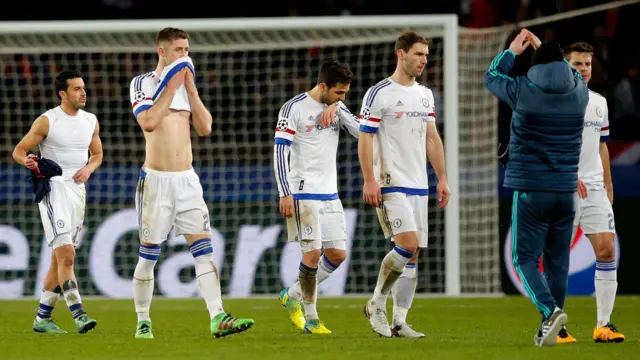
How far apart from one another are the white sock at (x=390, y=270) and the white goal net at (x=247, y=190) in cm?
518

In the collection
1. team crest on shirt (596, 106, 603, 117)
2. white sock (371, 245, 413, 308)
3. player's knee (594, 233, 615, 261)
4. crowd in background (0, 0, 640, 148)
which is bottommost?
white sock (371, 245, 413, 308)

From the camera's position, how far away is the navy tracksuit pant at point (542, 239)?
771cm

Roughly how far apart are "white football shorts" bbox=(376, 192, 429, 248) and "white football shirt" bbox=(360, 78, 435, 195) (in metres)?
0.05

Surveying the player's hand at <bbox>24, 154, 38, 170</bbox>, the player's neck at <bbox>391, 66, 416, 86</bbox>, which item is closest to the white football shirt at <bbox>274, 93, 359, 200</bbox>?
the player's neck at <bbox>391, 66, 416, 86</bbox>

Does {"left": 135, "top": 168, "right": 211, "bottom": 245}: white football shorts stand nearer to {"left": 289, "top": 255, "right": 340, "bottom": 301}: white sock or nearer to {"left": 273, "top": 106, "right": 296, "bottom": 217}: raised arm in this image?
{"left": 273, "top": 106, "right": 296, "bottom": 217}: raised arm

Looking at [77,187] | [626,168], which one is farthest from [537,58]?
[626,168]

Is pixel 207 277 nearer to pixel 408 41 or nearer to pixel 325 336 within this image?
pixel 325 336

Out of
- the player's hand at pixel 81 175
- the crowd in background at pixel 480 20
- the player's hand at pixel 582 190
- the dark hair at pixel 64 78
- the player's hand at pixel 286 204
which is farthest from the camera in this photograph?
the crowd in background at pixel 480 20

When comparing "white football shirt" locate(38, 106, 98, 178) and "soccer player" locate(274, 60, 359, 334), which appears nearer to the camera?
"soccer player" locate(274, 60, 359, 334)

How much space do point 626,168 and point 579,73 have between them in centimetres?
589

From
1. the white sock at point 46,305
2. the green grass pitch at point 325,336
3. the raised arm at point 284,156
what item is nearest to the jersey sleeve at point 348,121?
the raised arm at point 284,156

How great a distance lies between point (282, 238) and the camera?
47.4 feet

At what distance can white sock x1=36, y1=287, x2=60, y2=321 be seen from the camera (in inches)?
389

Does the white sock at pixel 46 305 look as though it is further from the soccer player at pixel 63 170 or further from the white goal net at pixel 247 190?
the white goal net at pixel 247 190
